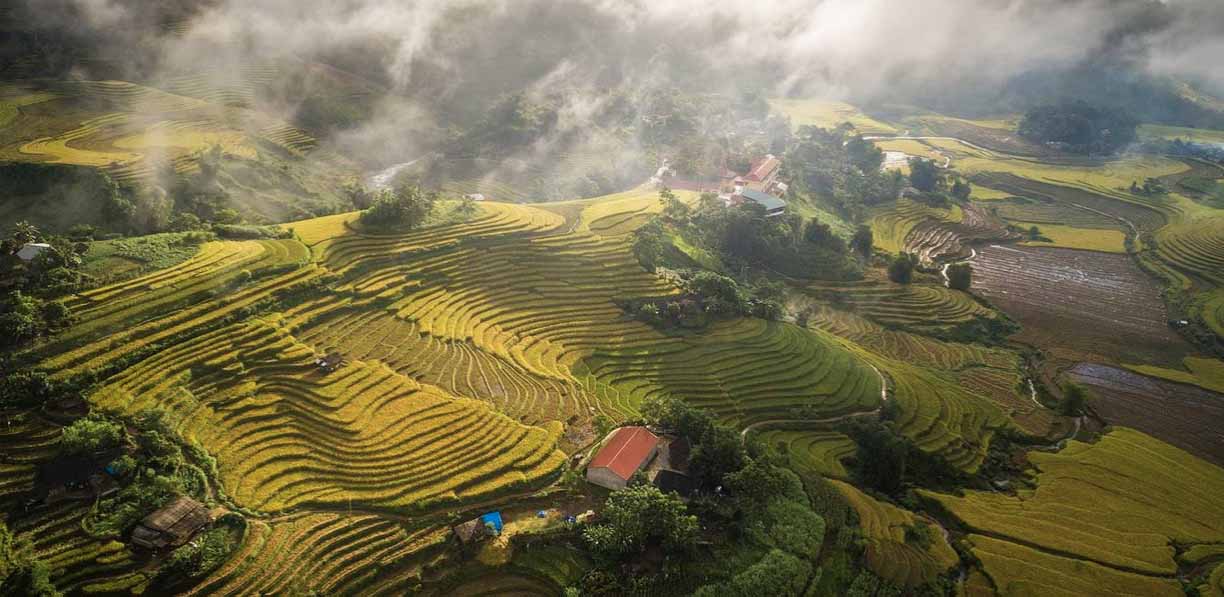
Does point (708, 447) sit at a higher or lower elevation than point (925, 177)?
lower

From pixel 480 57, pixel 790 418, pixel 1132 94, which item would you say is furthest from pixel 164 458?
pixel 1132 94

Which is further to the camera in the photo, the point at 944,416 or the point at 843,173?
the point at 843,173

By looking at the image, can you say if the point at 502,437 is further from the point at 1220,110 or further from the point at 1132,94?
the point at 1220,110

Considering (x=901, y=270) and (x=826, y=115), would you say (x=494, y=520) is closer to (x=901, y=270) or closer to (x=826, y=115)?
(x=901, y=270)

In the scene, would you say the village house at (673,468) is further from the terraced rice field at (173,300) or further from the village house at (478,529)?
the terraced rice field at (173,300)

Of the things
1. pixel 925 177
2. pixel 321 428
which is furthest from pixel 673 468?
pixel 925 177

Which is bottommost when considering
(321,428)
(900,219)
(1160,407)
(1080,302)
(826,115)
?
(1160,407)

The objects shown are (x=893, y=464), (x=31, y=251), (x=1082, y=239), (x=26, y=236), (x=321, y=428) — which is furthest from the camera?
(x=1082, y=239)
